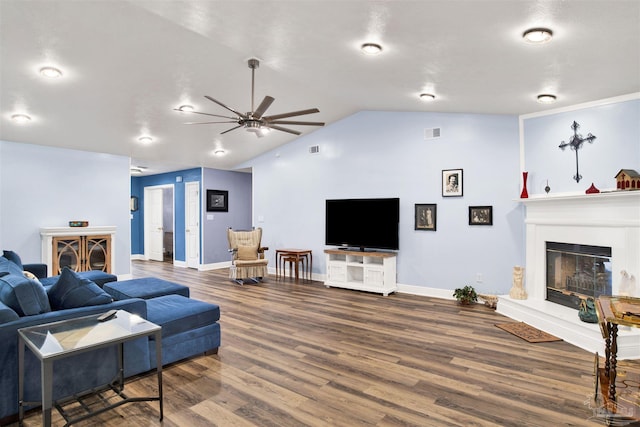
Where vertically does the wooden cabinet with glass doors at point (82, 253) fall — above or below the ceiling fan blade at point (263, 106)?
below

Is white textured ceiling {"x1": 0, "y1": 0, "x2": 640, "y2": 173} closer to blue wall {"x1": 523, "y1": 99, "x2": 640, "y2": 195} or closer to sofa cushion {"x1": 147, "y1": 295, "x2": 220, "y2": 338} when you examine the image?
blue wall {"x1": 523, "y1": 99, "x2": 640, "y2": 195}

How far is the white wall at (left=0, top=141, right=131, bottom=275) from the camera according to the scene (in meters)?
5.74

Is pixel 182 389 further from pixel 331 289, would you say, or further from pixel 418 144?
pixel 418 144

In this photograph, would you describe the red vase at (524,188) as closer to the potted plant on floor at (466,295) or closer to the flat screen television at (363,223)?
the potted plant on floor at (466,295)

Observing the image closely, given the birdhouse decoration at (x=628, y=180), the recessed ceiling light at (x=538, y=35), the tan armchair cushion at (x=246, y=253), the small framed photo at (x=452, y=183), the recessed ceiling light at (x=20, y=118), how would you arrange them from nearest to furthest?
the recessed ceiling light at (x=538, y=35)
the birdhouse decoration at (x=628, y=180)
the recessed ceiling light at (x=20, y=118)
the small framed photo at (x=452, y=183)
the tan armchair cushion at (x=246, y=253)

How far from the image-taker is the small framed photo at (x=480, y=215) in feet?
16.6

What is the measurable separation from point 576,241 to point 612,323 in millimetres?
2237

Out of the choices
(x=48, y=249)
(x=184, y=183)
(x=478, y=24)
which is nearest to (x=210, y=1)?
(x=478, y=24)

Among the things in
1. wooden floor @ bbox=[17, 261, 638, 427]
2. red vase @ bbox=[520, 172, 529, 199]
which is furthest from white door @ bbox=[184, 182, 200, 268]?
red vase @ bbox=[520, 172, 529, 199]

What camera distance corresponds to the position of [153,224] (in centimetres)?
988

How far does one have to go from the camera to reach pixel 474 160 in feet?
17.0

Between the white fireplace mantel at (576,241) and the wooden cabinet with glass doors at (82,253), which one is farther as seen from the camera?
the wooden cabinet with glass doors at (82,253)

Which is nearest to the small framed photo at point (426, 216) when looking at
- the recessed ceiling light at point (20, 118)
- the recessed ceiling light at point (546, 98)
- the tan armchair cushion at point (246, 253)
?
the recessed ceiling light at point (546, 98)

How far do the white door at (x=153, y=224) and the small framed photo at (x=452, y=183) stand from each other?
296 inches
